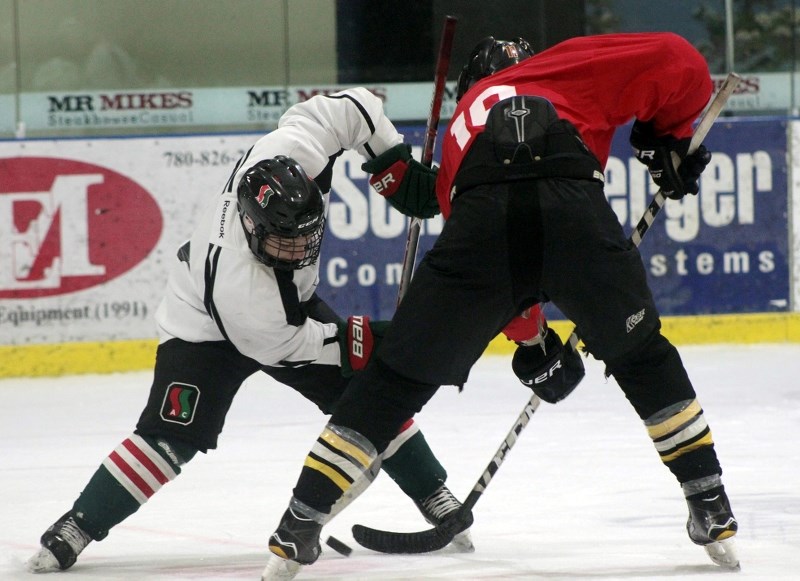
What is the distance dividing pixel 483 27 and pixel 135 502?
413 cm

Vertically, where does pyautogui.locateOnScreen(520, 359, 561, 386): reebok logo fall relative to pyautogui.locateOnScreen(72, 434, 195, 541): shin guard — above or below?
above

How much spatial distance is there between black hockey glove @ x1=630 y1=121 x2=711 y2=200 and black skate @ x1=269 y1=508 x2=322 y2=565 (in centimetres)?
87

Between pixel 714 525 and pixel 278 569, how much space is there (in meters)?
0.73

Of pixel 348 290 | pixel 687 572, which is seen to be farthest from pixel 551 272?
pixel 348 290

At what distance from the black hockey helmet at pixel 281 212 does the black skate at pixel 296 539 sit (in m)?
0.43

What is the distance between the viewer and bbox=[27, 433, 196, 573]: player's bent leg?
242cm

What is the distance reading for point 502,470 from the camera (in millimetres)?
3309

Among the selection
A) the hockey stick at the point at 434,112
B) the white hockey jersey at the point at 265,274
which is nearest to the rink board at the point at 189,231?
the hockey stick at the point at 434,112

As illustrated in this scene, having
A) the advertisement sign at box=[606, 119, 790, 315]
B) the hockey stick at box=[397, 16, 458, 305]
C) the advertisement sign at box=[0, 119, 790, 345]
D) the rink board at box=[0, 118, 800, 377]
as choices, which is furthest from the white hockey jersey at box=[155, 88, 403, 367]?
the advertisement sign at box=[606, 119, 790, 315]

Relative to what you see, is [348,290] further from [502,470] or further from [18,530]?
[18,530]

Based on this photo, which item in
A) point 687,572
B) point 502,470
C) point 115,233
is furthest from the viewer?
point 115,233

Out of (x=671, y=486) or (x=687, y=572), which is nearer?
(x=687, y=572)

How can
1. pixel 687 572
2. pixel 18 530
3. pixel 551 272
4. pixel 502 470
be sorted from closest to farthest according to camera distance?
pixel 551 272 < pixel 687 572 < pixel 18 530 < pixel 502 470

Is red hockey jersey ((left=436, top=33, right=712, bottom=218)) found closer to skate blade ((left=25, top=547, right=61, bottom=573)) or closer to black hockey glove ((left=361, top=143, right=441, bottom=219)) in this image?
black hockey glove ((left=361, top=143, right=441, bottom=219))
